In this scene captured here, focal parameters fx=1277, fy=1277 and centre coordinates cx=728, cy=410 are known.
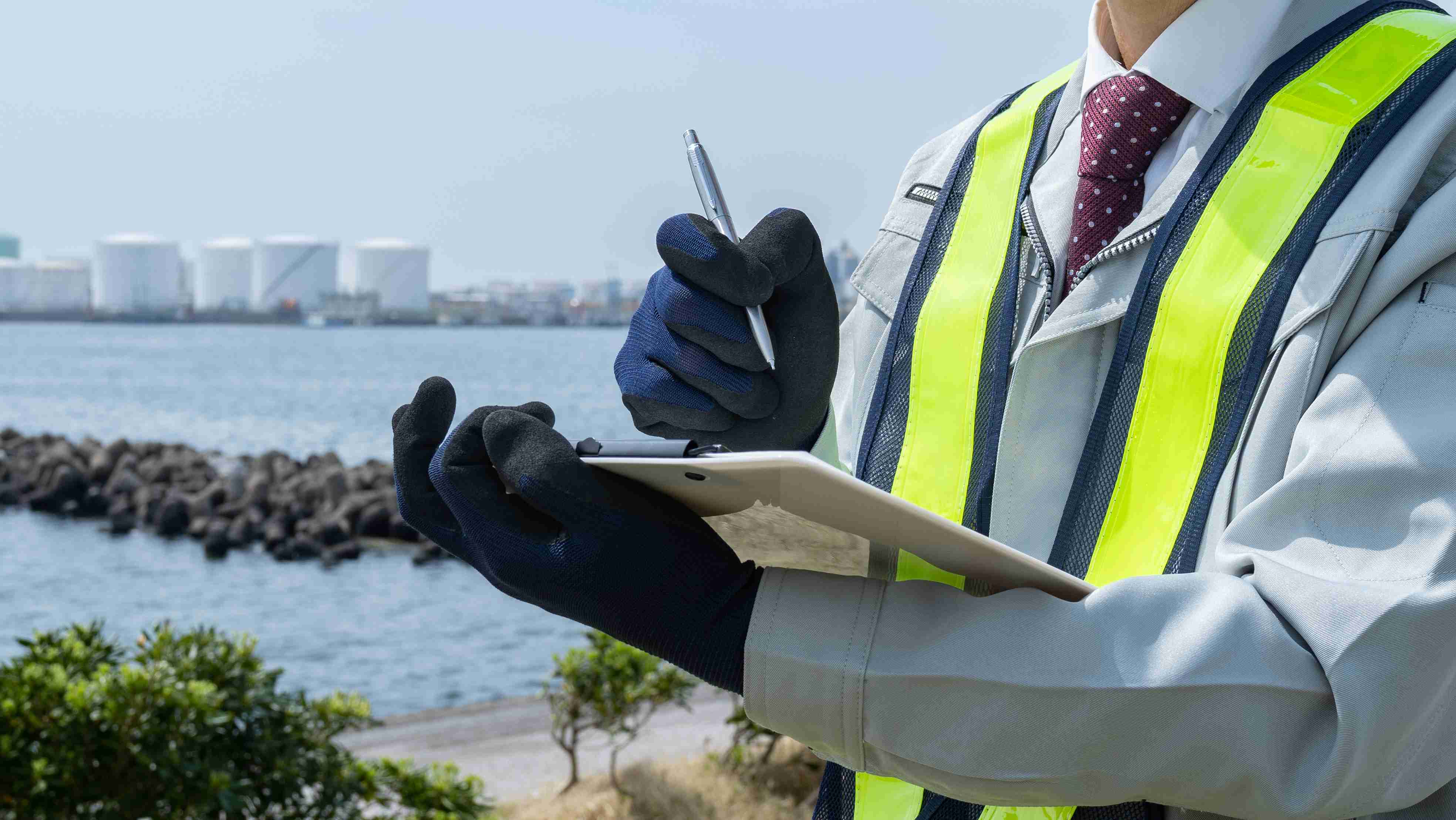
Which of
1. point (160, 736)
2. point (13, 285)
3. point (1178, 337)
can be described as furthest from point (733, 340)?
point (13, 285)

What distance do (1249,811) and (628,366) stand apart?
0.80 m

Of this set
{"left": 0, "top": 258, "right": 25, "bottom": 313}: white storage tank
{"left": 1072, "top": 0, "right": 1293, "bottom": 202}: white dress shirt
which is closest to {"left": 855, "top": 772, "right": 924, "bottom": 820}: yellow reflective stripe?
{"left": 1072, "top": 0, "right": 1293, "bottom": 202}: white dress shirt

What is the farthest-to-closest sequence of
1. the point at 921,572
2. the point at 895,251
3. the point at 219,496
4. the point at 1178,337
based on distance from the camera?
1. the point at 219,496
2. the point at 895,251
3. the point at 1178,337
4. the point at 921,572

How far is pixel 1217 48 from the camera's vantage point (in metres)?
1.39

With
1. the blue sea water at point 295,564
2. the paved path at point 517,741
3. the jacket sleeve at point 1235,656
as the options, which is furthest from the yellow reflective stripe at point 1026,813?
the paved path at point 517,741

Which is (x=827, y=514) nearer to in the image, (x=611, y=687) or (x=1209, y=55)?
(x=1209, y=55)

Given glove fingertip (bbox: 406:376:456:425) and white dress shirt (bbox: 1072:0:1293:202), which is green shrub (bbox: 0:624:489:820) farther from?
white dress shirt (bbox: 1072:0:1293:202)

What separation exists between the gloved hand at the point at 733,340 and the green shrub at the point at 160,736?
2.96 meters

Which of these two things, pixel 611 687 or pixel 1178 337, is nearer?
pixel 1178 337

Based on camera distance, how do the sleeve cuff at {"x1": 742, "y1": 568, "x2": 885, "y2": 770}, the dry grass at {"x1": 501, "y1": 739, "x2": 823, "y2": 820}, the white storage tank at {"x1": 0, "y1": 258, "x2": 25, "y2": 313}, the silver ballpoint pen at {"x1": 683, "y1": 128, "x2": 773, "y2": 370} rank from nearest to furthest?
the sleeve cuff at {"x1": 742, "y1": 568, "x2": 885, "y2": 770}
the silver ballpoint pen at {"x1": 683, "y1": 128, "x2": 773, "y2": 370}
the dry grass at {"x1": 501, "y1": 739, "x2": 823, "y2": 820}
the white storage tank at {"x1": 0, "y1": 258, "x2": 25, "y2": 313}

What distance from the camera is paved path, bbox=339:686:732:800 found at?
277 inches

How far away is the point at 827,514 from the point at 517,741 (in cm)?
743

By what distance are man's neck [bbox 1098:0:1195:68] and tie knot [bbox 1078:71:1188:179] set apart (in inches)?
2.1

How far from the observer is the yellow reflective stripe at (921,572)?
113 centimetres
